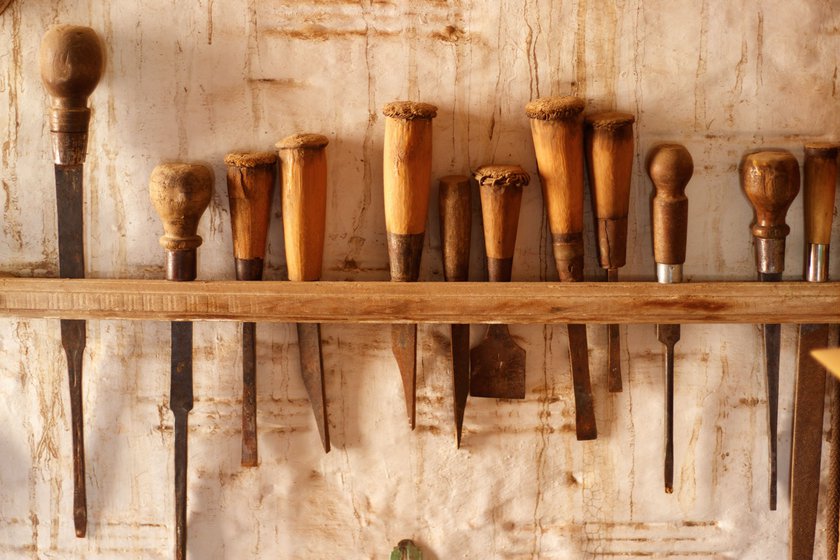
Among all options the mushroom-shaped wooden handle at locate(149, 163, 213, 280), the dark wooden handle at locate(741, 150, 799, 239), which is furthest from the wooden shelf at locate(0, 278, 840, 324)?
the dark wooden handle at locate(741, 150, 799, 239)

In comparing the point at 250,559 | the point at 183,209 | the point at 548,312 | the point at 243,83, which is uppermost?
the point at 243,83

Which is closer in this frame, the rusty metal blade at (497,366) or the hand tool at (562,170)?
the hand tool at (562,170)

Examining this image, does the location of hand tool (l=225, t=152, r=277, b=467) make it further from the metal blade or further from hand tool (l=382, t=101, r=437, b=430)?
the metal blade

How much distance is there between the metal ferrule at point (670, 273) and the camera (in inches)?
50.3

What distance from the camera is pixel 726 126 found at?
1.31m

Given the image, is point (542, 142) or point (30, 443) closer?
point (542, 142)

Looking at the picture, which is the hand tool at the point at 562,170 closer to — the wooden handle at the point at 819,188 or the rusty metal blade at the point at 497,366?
the rusty metal blade at the point at 497,366

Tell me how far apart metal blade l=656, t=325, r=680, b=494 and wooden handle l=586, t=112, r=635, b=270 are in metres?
0.15

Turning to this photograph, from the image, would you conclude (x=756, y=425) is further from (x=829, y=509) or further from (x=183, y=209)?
(x=183, y=209)

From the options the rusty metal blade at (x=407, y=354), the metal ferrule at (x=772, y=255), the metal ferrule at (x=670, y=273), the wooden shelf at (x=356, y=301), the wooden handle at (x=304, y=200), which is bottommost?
the rusty metal blade at (x=407, y=354)

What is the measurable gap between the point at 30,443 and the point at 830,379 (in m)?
1.39

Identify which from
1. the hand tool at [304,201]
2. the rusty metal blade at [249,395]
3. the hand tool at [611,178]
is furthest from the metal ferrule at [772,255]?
the rusty metal blade at [249,395]

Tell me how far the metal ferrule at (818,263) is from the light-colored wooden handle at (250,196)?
0.90 metres

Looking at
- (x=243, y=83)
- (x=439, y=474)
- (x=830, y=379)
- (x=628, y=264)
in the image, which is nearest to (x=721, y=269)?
(x=628, y=264)
